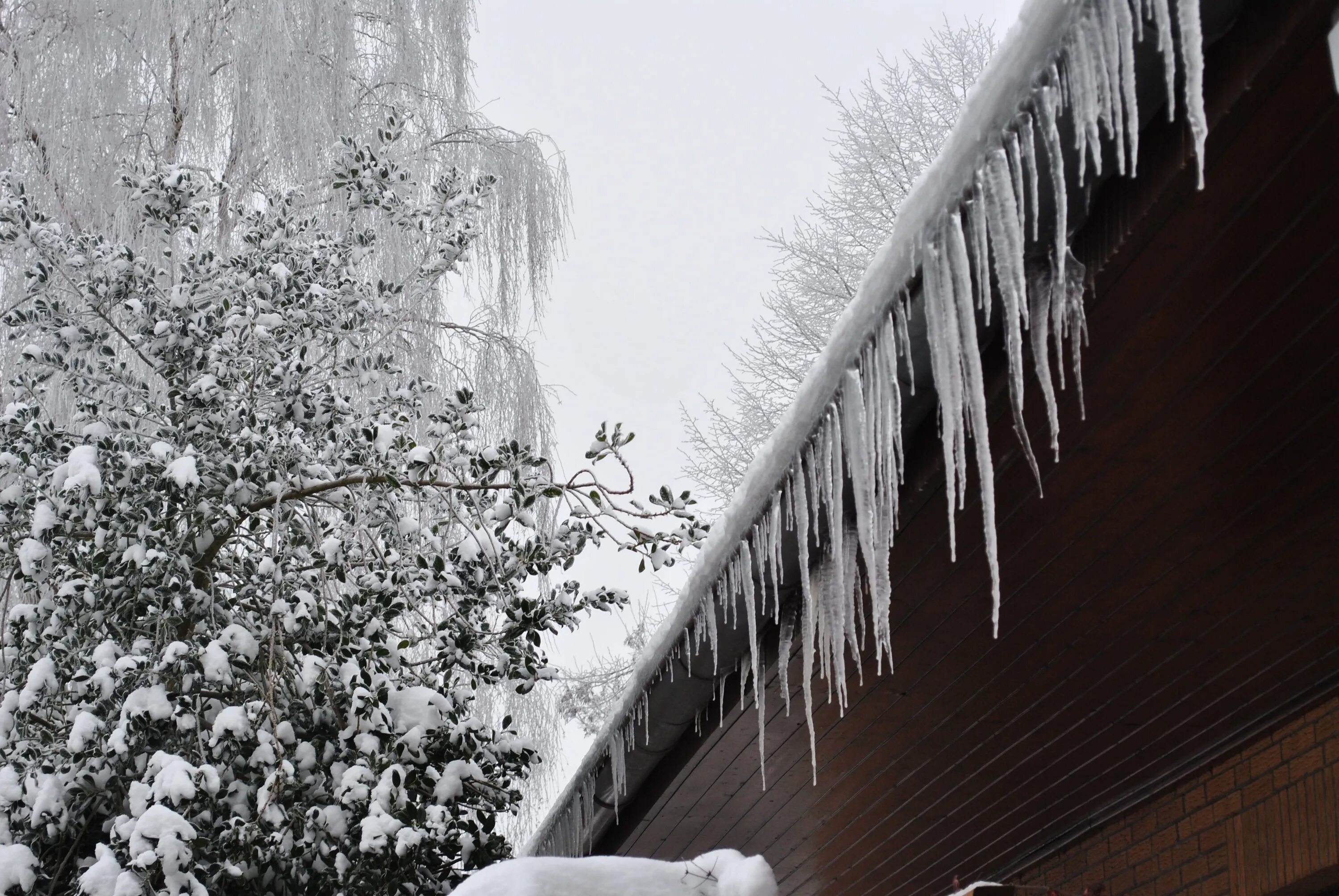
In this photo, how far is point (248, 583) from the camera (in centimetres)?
433

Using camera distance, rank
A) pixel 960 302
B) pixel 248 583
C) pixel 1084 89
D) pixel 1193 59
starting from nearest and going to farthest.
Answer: pixel 1193 59 < pixel 1084 89 < pixel 960 302 < pixel 248 583

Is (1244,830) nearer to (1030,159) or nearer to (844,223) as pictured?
(1030,159)

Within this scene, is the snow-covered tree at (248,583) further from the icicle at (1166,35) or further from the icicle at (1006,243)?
the icicle at (1166,35)

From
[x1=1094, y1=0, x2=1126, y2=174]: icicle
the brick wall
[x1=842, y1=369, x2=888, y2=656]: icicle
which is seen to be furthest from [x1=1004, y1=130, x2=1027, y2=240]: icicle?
the brick wall

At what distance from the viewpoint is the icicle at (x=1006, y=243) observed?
5.22ft

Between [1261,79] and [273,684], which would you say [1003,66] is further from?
[273,684]

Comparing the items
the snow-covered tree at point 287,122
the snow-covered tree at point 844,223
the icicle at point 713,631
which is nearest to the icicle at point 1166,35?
the icicle at point 713,631

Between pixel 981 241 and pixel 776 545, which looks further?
pixel 776 545

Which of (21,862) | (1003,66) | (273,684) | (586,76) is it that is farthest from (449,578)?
(586,76)

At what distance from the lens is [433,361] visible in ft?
→ 24.5

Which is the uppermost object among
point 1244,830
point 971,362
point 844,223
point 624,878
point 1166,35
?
point 844,223

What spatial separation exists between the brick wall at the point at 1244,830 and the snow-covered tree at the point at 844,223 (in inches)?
365

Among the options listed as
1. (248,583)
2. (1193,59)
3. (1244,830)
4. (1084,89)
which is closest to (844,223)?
(248,583)

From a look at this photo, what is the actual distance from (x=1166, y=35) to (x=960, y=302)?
480 mm
